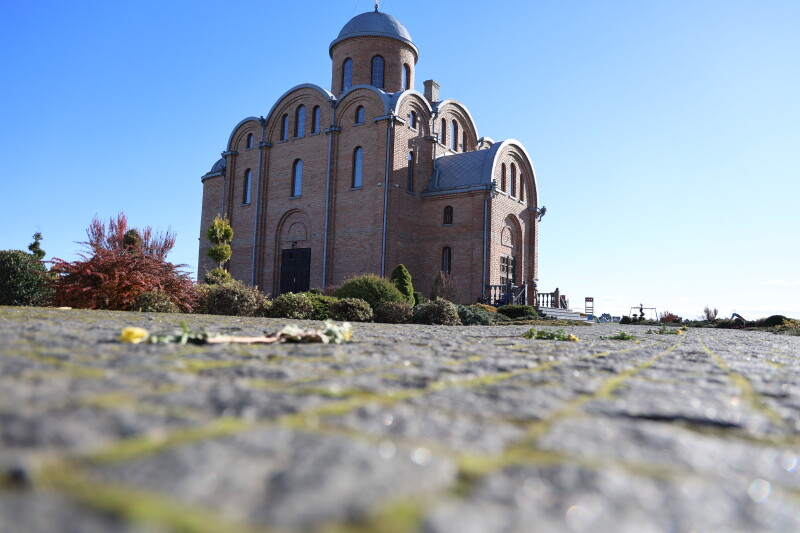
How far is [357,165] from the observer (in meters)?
27.1

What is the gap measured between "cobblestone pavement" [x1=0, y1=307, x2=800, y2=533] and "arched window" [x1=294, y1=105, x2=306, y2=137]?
2876cm

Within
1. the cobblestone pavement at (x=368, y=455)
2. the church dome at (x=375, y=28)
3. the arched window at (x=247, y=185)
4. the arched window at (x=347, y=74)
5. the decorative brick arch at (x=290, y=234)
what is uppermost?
the church dome at (x=375, y=28)

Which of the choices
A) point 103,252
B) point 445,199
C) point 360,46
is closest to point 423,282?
point 445,199

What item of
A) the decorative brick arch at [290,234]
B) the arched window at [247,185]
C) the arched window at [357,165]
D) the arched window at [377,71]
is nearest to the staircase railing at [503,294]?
the arched window at [357,165]

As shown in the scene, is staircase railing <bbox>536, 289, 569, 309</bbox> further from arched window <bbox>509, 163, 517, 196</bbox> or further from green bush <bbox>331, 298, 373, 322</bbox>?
green bush <bbox>331, 298, 373, 322</bbox>

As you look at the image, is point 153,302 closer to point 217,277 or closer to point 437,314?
point 437,314

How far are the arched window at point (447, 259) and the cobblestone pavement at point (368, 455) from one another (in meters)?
24.6

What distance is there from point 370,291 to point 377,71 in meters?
18.7

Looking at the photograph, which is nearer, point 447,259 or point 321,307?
point 321,307

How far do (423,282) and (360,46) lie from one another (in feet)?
46.8

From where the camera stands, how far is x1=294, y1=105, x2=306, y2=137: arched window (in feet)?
96.4

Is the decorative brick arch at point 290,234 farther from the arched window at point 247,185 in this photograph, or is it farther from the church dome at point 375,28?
the church dome at point 375,28

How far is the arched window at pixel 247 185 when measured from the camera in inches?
1228

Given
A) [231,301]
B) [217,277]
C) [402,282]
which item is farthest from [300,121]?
[231,301]
